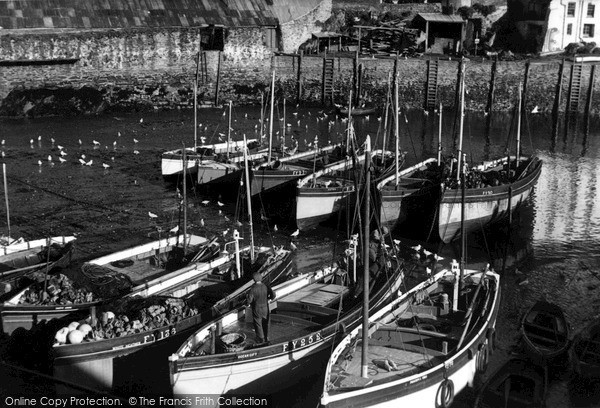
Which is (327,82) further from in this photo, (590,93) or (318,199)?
(318,199)

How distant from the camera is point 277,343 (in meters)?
19.7

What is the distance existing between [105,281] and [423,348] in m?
8.74

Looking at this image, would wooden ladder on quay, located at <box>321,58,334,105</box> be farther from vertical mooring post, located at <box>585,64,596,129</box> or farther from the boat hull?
the boat hull

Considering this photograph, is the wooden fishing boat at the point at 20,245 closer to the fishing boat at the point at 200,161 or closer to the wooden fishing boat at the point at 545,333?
the fishing boat at the point at 200,161

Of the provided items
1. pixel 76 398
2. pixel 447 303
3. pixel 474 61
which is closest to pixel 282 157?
pixel 447 303

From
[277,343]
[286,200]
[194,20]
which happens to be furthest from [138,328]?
[194,20]

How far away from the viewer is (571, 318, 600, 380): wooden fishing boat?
69.2 feet

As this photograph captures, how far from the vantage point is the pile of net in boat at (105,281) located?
74.4 feet

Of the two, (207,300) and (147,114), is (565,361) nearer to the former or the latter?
(207,300)

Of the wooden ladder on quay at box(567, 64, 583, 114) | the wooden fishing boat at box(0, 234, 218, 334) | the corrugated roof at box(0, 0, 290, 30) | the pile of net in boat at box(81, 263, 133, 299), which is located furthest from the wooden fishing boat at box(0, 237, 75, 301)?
the wooden ladder on quay at box(567, 64, 583, 114)

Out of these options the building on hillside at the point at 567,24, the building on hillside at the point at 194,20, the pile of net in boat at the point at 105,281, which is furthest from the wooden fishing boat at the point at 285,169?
the building on hillside at the point at 567,24

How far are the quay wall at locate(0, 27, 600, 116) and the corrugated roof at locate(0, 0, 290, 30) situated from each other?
2.59ft

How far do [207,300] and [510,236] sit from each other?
52.9 ft

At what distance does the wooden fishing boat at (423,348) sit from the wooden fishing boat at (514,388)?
607 millimetres
